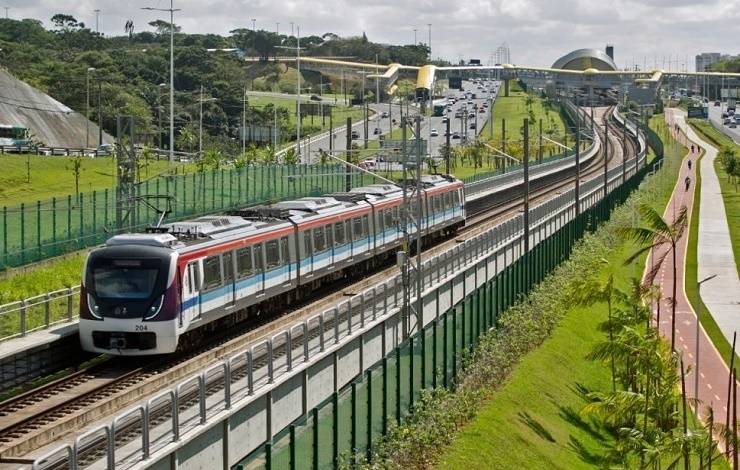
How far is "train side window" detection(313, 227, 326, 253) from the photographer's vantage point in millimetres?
43781

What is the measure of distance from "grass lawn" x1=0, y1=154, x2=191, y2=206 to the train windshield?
40.3 meters

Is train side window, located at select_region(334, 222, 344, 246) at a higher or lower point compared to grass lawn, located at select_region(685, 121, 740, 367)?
higher

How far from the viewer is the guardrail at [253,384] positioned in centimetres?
1716

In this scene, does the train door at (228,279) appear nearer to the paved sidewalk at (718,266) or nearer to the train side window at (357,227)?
the train side window at (357,227)

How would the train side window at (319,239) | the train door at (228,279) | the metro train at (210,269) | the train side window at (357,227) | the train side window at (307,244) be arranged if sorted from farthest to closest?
the train side window at (357,227)
the train side window at (319,239)
the train side window at (307,244)
the train door at (228,279)
the metro train at (210,269)

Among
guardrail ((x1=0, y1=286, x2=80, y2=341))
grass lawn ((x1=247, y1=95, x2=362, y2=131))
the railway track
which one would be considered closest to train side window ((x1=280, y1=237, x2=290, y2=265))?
the railway track

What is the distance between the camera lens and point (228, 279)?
34844 millimetres

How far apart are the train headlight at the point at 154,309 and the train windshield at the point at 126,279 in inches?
11.1

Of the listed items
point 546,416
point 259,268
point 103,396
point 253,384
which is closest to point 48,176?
point 259,268

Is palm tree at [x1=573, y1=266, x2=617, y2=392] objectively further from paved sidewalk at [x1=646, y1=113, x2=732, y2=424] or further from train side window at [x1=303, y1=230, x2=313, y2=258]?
train side window at [x1=303, y1=230, x2=313, y2=258]

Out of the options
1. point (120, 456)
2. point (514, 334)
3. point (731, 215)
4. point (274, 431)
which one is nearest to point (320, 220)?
point (514, 334)

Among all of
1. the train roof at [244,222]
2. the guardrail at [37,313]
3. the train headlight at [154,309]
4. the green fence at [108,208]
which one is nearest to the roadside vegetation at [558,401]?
the train headlight at [154,309]

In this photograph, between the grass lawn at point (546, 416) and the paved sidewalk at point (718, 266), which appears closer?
the grass lawn at point (546, 416)

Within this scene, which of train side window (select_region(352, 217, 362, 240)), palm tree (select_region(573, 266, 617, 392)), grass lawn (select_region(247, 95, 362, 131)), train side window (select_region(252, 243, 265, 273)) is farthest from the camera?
grass lawn (select_region(247, 95, 362, 131))
